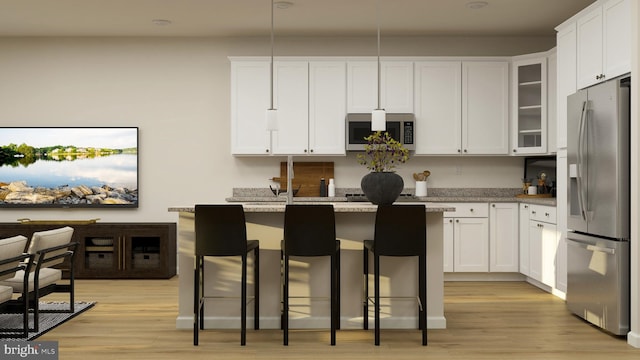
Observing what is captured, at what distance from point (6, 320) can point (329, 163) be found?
380cm

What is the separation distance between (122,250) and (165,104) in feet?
5.90

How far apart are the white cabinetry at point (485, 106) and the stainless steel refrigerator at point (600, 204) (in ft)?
6.07

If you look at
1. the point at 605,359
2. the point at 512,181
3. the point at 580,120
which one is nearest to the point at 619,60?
the point at 580,120

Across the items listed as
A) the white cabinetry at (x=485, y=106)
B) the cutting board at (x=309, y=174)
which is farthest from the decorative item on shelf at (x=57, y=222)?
the white cabinetry at (x=485, y=106)

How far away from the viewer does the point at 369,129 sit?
6902 millimetres

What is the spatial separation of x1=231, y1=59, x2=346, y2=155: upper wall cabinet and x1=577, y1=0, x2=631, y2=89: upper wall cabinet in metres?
2.67

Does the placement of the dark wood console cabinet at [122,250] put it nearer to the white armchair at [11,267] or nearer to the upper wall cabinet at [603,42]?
the white armchair at [11,267]

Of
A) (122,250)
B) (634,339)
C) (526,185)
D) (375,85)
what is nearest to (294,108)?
(375,85)

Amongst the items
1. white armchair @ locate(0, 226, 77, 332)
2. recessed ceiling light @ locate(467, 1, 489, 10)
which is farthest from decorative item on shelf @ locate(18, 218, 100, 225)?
recessed ceiling light @ locate(467, 1, 489, 10)

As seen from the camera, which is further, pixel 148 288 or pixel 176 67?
pixel 176 67

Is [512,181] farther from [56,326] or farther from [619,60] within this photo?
[56,326]

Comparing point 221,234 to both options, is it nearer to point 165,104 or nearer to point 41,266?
point 41,266

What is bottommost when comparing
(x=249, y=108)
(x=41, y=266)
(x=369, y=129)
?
(x=41, y=266)

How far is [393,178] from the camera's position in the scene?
471cm
